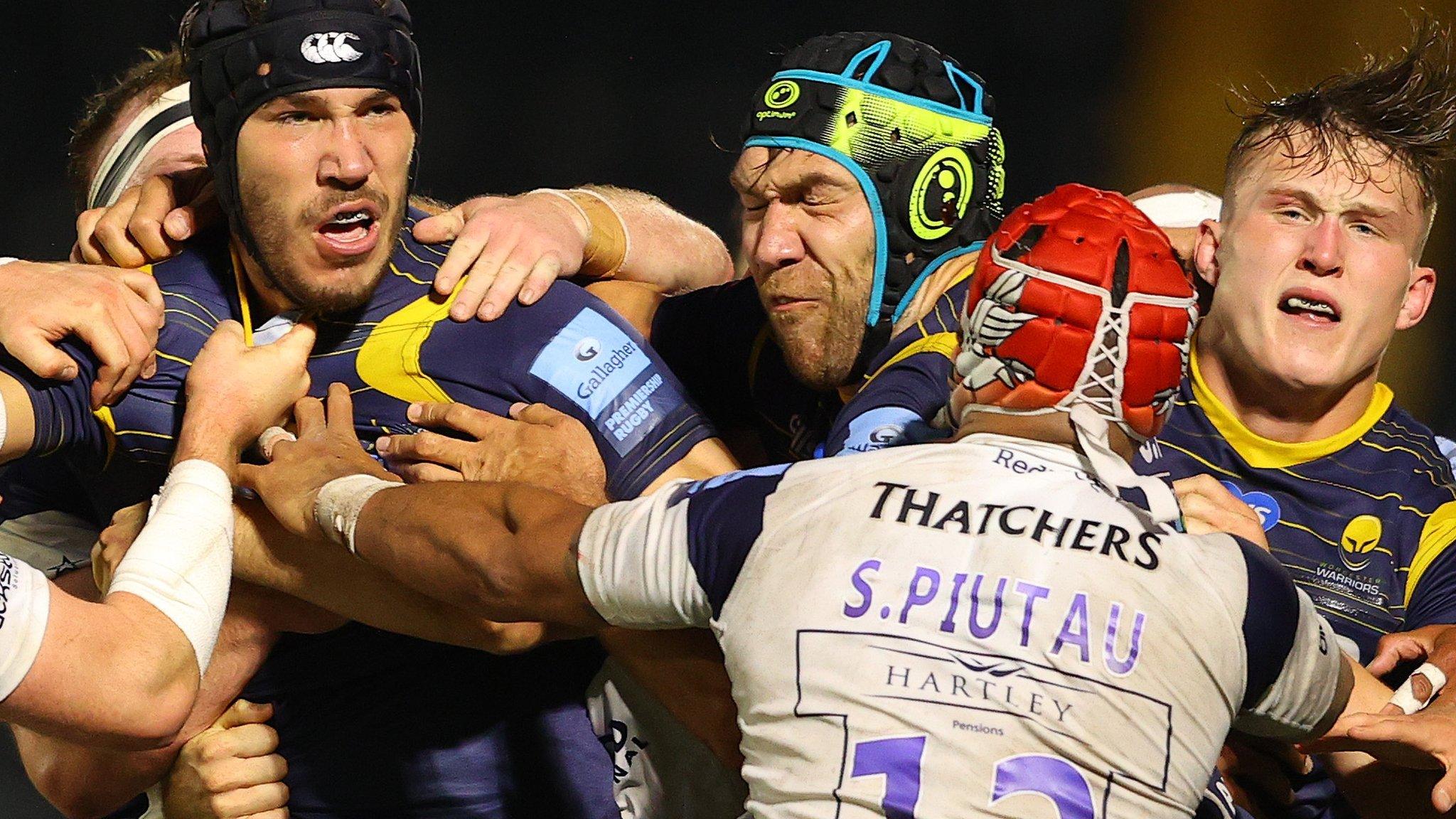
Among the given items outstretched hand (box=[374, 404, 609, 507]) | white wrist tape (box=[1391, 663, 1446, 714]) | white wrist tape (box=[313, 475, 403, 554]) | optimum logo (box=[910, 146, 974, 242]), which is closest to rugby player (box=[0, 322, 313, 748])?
white wrist tape (box=[313, 475, 403, 554])

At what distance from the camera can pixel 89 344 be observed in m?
3.22

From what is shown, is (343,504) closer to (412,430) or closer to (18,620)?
(412,430)

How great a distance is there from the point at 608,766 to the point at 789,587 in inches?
52.3

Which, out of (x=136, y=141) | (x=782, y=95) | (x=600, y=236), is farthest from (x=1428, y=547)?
(x=136, y=141)

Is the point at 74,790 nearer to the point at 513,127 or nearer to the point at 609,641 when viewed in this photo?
the point at 609,641

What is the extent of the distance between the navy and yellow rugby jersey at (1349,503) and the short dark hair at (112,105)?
270 centimetres

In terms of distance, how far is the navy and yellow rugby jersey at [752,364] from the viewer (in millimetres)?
3514

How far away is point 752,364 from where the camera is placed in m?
3.95

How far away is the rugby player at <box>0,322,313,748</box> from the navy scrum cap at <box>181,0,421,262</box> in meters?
0.41

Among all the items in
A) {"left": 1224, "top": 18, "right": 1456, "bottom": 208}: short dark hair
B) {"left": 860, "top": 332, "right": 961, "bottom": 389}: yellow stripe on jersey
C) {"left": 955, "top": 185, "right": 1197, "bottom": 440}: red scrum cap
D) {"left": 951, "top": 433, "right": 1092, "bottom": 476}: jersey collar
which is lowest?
{"left": 860, "top": 332, "right": 961, "bottom": 389}: yellow stripe on jersey

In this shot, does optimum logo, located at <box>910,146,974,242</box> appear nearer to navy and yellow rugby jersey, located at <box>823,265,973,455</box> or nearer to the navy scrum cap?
navy and yellow rugby jersey, located at <box>823,265,973,455</box>

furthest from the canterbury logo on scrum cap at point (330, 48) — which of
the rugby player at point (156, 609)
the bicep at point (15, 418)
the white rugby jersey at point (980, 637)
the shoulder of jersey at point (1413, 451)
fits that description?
the shoulder of jersey at point (1413, 451)

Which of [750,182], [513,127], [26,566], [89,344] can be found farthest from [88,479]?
[513,127]

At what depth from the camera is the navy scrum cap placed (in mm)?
3361
